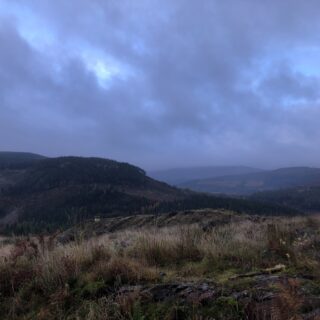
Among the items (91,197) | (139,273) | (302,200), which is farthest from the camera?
(302,200)

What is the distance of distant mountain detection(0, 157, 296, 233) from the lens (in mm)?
123875

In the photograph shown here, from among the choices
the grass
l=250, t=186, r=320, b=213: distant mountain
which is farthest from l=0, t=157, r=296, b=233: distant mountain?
the grass

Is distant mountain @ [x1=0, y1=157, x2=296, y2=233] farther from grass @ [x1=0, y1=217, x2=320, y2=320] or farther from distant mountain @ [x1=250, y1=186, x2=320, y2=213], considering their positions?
grass @ [x1=0, y1=217, x2=320, y2=320]

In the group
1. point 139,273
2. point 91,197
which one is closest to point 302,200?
point 91,197

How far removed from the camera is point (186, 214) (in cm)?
2428

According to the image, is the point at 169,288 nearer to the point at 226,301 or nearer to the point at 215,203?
the point at 226,301

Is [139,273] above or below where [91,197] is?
above

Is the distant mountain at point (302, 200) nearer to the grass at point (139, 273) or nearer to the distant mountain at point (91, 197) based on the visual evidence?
the distant mountain at point (91, 197)

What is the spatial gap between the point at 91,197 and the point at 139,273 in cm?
14611

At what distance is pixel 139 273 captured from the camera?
604 cm

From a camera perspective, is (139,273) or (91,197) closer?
(139,273)

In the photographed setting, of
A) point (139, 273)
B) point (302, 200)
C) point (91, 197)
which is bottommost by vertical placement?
point (302, 200)

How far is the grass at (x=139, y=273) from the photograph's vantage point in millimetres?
4879

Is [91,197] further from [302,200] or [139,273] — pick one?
[139,273]
